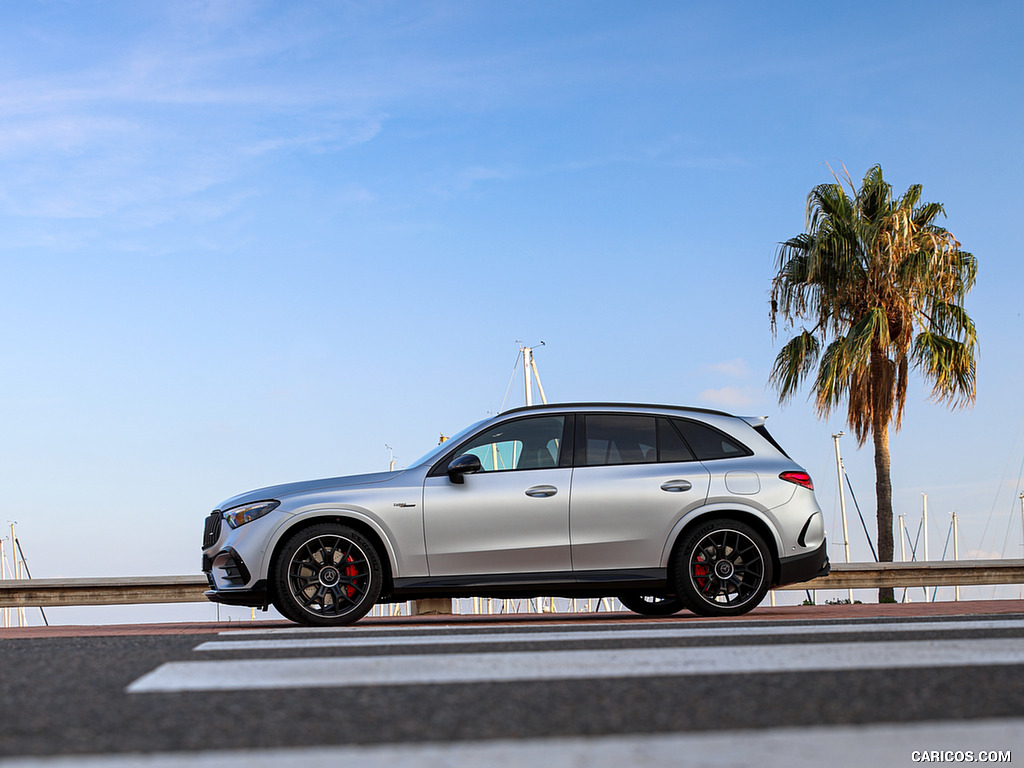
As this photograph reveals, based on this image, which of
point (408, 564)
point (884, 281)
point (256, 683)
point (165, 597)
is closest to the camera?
point (256, 683)

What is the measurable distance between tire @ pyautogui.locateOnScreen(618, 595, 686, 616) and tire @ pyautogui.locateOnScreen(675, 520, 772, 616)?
0.92 metres

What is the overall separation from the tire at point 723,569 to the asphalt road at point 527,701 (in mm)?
3311

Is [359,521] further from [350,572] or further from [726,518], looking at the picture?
[726,518]

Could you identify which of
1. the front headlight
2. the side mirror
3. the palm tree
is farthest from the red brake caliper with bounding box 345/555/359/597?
the palm tree

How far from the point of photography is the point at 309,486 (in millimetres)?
8789

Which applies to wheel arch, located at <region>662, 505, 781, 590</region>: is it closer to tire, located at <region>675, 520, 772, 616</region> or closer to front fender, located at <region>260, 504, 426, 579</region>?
tire, located at <region>675, 520, 772, 616</region>

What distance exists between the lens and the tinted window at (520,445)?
906cm

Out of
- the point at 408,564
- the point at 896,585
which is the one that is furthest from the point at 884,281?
the point at 408,564

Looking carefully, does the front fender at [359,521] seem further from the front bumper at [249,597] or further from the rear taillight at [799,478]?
Result: the rear taillight at [799,478]

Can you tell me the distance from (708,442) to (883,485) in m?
13.4

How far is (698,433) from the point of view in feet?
30.8

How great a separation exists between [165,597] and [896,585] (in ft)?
28.2

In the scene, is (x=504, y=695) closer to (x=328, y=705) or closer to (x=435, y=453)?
(x=328, y=705)

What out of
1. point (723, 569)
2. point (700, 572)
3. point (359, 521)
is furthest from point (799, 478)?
point (359, 521)
